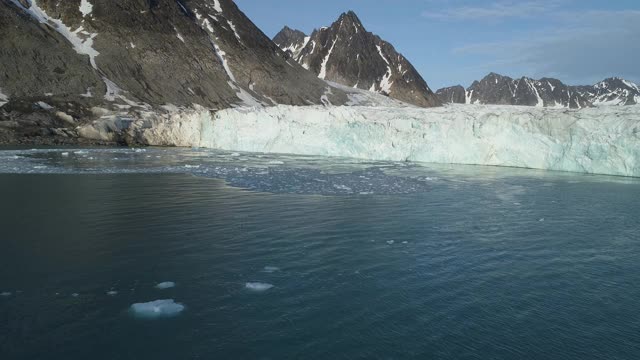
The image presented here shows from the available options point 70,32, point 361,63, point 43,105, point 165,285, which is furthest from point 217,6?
point 165,285

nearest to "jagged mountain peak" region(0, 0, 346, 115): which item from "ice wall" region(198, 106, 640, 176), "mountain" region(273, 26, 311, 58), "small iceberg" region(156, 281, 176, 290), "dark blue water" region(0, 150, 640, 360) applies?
"ice wall" region(198, 106, 640, 176)

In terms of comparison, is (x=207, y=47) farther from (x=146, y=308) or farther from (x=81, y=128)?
(x=146, y=308)

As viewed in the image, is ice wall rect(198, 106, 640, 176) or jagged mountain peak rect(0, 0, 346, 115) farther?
jagged mountain peak rect(0, 0, 346, 115)

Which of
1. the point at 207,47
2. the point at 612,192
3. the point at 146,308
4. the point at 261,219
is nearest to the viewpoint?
the point at 146,308

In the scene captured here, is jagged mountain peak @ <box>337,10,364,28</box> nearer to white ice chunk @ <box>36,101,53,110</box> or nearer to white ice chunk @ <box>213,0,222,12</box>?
white ice chunk @ <box>213,0,222,12</box>

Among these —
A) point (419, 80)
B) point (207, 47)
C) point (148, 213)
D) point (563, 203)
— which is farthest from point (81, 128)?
point (419, 80)

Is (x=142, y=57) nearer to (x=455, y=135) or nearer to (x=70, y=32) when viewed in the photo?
(x=70, y=32)
